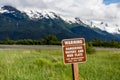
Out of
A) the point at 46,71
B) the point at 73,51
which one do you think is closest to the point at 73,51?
the point at 73,51

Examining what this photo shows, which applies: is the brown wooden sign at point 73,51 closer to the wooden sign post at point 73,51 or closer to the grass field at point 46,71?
the wooden sign post at point 73,51

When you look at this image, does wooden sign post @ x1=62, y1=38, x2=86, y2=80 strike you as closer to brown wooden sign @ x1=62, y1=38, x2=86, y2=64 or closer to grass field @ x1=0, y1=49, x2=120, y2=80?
brown wooden sign @ x1=62, y1=38, x2=86, y2=64

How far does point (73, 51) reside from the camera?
10.1 m

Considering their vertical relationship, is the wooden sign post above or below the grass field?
above

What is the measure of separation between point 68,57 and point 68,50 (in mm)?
185

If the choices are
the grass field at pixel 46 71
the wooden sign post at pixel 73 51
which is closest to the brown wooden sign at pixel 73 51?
the wooden sign post at pixel 73 51

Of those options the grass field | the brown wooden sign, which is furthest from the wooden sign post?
the grass field

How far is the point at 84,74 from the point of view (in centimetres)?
1833

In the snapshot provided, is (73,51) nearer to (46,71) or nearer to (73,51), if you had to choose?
(73,51)

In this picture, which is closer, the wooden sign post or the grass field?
the wooden sign post

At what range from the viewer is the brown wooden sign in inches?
398

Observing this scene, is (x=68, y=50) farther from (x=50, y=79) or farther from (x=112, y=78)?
(x=112, y=78)

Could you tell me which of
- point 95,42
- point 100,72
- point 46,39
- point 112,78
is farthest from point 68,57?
point 95,42

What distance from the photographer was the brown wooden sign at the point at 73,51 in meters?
10.1
